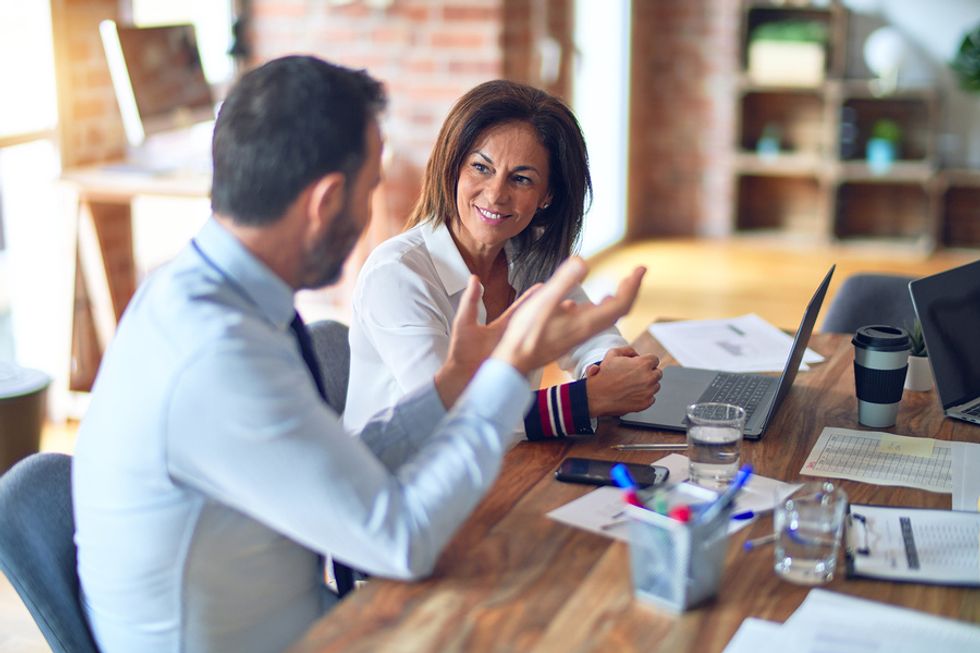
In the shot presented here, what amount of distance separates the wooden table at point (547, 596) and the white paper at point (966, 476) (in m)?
0.02

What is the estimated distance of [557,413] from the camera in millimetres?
1849

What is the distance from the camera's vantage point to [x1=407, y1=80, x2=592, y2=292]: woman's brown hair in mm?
2141

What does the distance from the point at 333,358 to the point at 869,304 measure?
1.36 metres

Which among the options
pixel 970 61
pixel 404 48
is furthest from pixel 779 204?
pixel 404 48

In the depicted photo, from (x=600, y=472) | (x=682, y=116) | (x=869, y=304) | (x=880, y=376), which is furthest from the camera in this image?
A: (x=682, y=116)

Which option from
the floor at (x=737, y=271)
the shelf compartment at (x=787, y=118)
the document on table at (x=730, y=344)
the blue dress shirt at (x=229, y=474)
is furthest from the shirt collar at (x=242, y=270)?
the shelf compartment at (x=787, y=118)

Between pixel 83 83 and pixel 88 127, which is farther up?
pixel 83 83

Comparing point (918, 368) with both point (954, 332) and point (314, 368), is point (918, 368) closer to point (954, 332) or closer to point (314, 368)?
point (954, 332)

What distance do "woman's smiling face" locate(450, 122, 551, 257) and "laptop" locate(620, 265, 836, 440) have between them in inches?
16.9

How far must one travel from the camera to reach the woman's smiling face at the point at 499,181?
2.12m

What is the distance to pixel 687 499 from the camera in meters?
1.43

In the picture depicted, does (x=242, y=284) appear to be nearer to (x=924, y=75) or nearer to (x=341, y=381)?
(x=341, y=381)

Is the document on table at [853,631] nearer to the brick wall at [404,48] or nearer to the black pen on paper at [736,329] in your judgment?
the black pen on paper at [736,329]

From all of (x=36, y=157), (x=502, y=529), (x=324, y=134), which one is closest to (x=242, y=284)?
(x=324, y=134)
